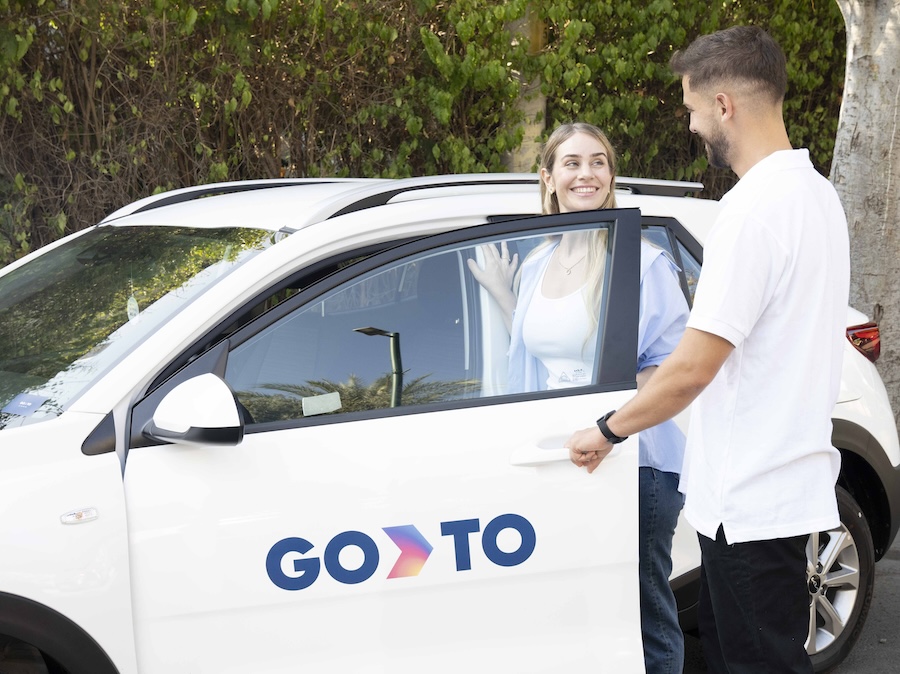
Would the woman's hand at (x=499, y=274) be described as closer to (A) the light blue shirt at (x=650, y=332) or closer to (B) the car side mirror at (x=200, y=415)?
(A) the light blue shirt at (x=650, y=332)

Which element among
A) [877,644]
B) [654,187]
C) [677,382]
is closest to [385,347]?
[677,382]

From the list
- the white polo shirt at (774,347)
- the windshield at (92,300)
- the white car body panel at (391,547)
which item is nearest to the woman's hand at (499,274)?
the white car body panel at (391,547)

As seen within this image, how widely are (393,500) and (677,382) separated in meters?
0.69

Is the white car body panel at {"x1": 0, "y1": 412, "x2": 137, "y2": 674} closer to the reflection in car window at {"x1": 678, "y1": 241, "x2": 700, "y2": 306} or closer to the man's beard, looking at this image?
the man's beard

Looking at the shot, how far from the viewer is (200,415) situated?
2.13 m

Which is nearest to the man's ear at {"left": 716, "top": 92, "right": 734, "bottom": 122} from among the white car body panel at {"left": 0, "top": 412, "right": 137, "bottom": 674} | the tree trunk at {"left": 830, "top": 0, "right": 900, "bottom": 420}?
the white car body panel at {"left": 0, "top": 412, "right": 137, "bottom": 674}

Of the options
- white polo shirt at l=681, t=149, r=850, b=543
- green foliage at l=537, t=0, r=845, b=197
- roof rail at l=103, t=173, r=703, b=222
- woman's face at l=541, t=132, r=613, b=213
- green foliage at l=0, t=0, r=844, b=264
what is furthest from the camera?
green foliage at l=537, t=0, r=845, b=197

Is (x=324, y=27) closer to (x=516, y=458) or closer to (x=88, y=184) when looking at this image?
(x=88, y=184)

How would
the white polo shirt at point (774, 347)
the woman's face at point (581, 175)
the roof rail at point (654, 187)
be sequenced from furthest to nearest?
the roof rail at point (654, 187)
the woman's face at point (581, 175)
the white polo shirt at point (774, 347)

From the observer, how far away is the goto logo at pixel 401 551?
2.22 meters

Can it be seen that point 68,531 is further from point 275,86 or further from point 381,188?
point 275,86

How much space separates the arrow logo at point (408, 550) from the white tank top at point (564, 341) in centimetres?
51

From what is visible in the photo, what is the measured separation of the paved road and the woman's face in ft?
5.72

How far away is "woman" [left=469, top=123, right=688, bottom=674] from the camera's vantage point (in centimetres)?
252
